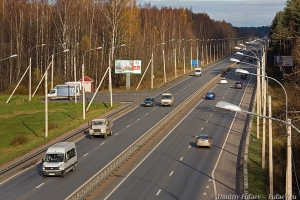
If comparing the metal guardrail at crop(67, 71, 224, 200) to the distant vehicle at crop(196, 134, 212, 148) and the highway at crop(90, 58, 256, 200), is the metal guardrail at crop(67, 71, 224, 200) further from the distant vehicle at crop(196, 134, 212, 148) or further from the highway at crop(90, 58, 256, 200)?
the distant vehicle at crop(196, 134, 212, 148)

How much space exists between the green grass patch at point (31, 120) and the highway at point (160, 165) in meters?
4.19

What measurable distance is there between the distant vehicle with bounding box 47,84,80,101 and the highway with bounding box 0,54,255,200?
1824cm

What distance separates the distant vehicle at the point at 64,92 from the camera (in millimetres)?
→ 78812

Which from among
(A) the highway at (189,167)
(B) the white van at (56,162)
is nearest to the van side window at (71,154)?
(B) the white van at (56,162)

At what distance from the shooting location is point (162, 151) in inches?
1698

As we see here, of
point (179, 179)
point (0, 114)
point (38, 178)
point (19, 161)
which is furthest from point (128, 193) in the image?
point (0, 114)

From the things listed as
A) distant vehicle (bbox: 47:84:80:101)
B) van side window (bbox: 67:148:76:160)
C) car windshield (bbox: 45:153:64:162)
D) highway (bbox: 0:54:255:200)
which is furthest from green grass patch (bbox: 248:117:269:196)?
distant vehicle (bbox: 47:84:80:101)

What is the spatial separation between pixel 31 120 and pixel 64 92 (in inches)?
655

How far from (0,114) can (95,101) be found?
500 inches

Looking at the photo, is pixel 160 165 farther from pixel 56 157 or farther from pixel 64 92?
pixel 64 92

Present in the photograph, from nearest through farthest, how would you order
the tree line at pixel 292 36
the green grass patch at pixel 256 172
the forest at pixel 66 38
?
the green grass patch at pixel 256 172 < the tree line at pixel 292 36 < the forest at pixel 66 38

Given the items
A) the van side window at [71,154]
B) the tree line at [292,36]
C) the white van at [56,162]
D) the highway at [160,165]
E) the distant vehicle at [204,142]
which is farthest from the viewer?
the distant vehicle at [204,142]

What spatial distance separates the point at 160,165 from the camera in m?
38.2

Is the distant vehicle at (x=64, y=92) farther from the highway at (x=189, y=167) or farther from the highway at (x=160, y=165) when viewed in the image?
the highway at (x=189, y=167)
